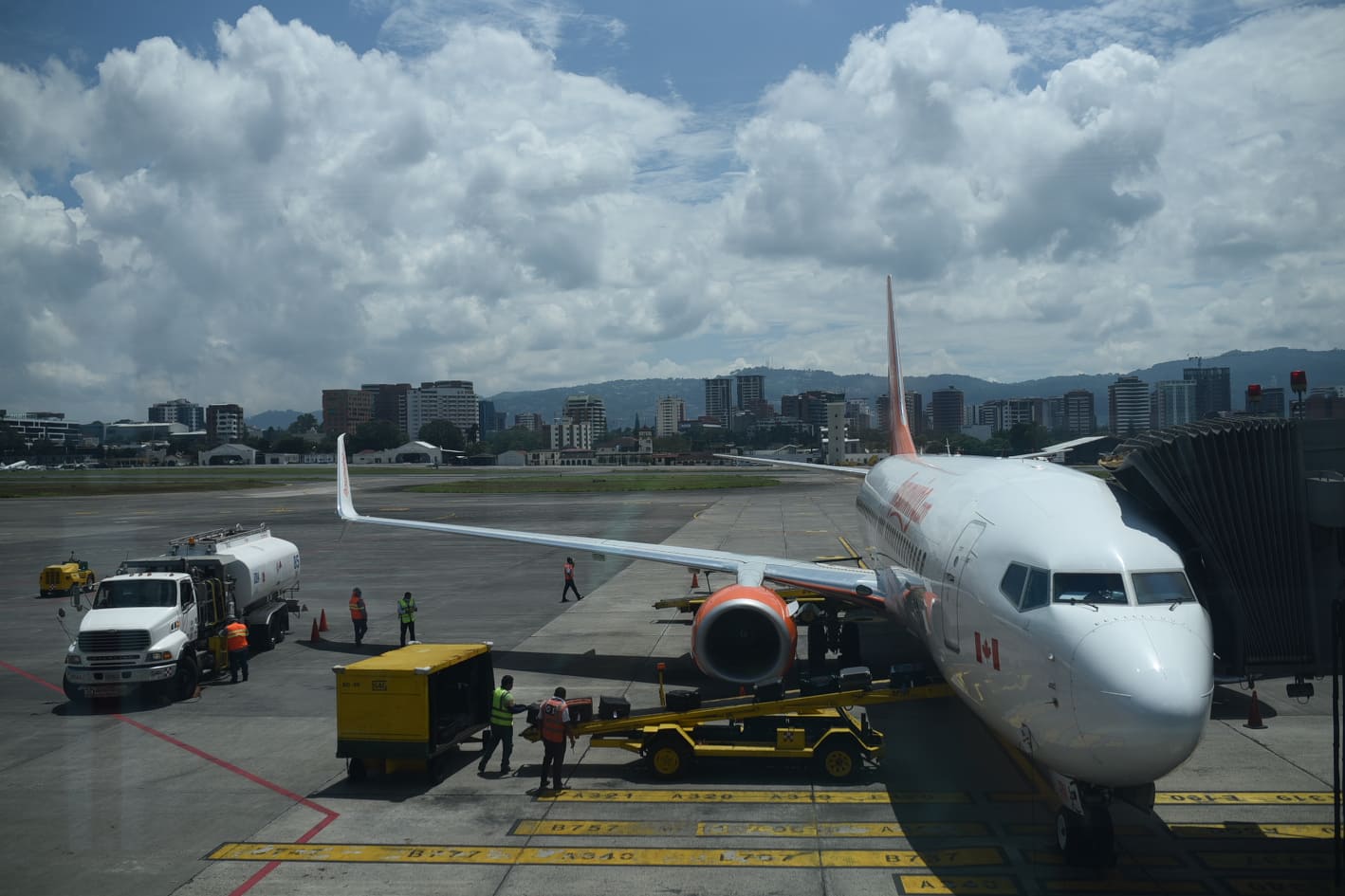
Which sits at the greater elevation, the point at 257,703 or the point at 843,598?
the point at 843,598

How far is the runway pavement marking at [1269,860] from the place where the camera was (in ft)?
36.7

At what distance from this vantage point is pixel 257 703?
1997 centimetres

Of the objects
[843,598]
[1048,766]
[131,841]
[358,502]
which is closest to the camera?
[1048,766]

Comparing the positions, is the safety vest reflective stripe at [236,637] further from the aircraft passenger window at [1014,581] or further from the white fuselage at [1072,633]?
the aircraft passenger window at [1014,581]

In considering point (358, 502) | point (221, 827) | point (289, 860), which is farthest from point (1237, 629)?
point (358, 502)

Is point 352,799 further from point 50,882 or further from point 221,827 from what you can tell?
point 50,882

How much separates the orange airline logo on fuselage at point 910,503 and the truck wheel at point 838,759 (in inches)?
180

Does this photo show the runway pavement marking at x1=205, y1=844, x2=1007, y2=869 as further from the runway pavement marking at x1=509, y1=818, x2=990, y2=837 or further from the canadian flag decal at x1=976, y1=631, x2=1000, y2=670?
the canadian flag decal at x1=976, y1=631, x2=1000, y2=670

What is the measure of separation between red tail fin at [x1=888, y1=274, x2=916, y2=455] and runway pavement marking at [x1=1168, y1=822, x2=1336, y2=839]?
19266mm

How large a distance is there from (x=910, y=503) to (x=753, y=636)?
431 cm

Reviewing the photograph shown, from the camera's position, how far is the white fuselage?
9.15m

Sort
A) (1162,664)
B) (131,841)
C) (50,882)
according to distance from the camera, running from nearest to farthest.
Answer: (1162,664), (50,882), (131,841)

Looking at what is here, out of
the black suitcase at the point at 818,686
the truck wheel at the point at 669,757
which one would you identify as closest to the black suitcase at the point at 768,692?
the black suitcase at the point at 818,686

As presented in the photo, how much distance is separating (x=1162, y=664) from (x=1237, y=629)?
8.89 ft
